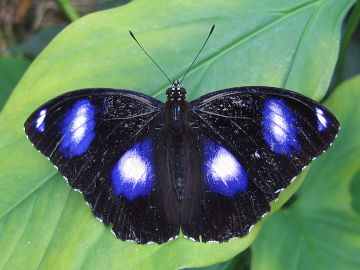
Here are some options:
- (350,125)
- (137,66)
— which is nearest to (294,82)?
(350,125)

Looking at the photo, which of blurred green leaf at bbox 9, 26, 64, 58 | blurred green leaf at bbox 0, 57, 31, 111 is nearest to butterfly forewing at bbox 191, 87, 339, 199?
blurred green leaf at bbox 0, 57, 31, 111

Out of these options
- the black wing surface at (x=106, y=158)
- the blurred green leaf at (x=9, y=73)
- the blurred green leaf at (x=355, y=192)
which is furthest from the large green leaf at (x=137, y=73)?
the blurred green leaf at (x=9, y=73)

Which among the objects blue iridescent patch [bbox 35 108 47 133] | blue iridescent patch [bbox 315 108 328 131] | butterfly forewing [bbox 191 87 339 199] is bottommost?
blue iridescent patch [bbox 35 108 47 133]

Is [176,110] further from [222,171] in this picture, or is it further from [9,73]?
[9,73]

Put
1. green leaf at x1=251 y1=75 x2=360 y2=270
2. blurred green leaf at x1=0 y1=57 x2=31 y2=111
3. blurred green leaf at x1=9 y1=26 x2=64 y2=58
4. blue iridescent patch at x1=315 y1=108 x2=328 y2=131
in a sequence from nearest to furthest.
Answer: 1. blue iridescent patch at x1=315 y1=108 x2=328 y2=131
2. green leaf at x1=251 y1=75 x2=360 y2=270
3. blurred green leaf at x1=0 y1=57 x2=31 y2=111
4. blurred green leaf at x1=9 y1=26 x2=64 y2=58

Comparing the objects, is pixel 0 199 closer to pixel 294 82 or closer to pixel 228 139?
pixel 228 139

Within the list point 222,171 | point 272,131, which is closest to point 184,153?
point 222,171

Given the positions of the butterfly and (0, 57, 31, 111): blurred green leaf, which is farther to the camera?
(0, 57, 31, 111): blurred green leaf

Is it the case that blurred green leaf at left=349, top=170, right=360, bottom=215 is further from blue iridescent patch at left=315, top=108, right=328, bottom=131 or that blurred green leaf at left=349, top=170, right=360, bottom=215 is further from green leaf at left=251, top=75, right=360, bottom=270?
blue iridescent patch at left=315, top=108, right=328, bottom=131

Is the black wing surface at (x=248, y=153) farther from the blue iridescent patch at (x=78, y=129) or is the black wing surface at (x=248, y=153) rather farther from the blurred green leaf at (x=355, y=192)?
the blurred green leaf at (x=355, y=192)
